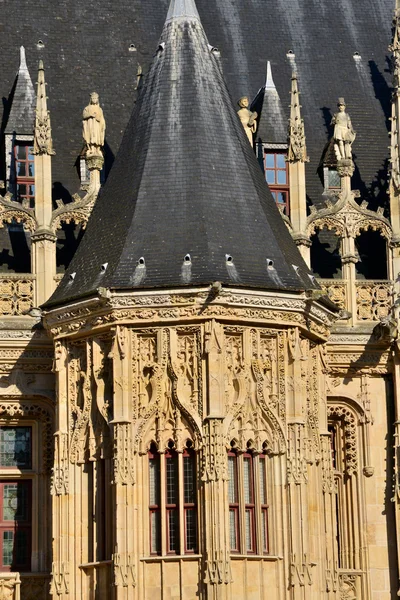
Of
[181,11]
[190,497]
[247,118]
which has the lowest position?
[190,497]

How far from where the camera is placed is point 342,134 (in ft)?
123

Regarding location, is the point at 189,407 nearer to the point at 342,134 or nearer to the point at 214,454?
the point at 214,454

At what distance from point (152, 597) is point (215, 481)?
2.05 metres

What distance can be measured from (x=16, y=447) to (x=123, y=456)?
3.67 meters

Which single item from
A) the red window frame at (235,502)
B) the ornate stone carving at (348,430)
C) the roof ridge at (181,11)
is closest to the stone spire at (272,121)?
the roof ridge at (181,11)

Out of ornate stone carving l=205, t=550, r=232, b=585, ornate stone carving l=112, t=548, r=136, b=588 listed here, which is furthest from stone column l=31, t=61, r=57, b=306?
ornate stone carving l=205, t=550, r=232, b=585

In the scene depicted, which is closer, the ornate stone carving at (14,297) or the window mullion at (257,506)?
the window mullion at (257,506)

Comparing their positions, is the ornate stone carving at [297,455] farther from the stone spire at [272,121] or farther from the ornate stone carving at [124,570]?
the stone spire at [272,121]

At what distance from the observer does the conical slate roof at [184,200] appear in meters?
33.0

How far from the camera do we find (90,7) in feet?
133

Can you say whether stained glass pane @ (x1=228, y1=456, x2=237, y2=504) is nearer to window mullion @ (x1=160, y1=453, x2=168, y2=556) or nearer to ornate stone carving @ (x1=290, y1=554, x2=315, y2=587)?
window mullion @ (x1=160, y1=453, x2=168, y2=556)

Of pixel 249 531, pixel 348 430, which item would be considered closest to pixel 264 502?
pixel 249 531

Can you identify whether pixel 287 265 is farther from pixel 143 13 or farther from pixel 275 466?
pixel 143 13

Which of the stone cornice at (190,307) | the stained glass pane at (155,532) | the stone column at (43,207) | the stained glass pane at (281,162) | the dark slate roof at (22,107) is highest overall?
the dark slate roof at (22,107)
